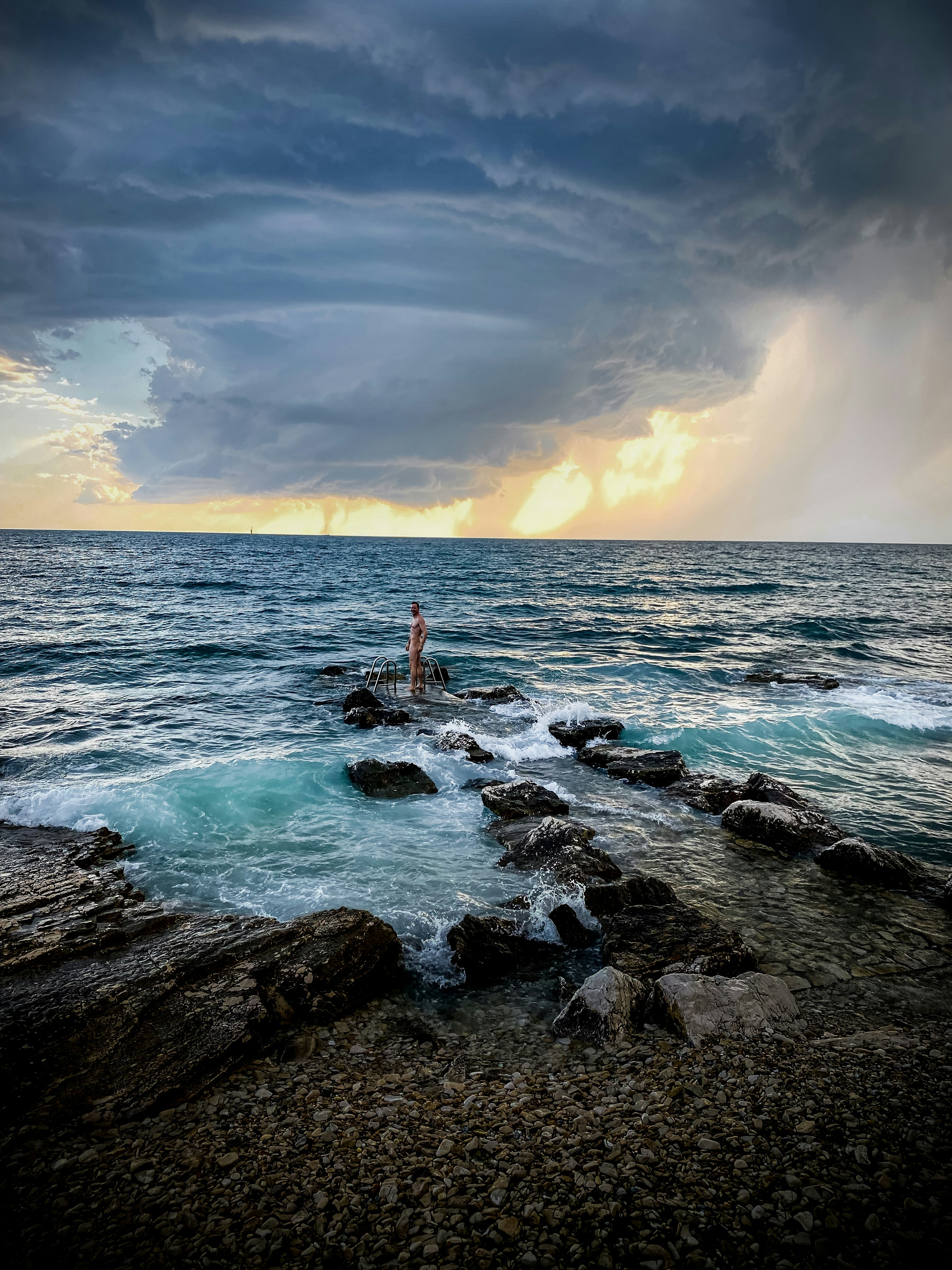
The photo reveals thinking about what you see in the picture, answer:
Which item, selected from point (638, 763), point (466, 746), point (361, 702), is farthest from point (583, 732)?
point (361, 702)

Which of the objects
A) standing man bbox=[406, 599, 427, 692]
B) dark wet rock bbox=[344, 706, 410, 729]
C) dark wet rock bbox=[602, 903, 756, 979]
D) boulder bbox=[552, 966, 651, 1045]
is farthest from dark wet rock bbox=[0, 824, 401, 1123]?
standing man bbox=[406, 599, 427, 692]

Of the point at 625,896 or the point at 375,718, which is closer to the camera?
the point at 625,896

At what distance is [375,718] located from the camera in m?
17.4

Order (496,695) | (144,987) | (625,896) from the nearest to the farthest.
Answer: (144,987) < (625,896) < (496,695)

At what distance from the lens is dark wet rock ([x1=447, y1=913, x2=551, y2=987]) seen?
6.77 m

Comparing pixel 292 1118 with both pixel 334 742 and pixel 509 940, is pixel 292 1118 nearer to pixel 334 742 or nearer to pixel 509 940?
pixel 509 940

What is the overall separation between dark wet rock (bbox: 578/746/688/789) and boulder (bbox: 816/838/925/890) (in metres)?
4.02

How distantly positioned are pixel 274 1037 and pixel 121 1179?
1.63 m

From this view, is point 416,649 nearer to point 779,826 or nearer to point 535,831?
point 535,831


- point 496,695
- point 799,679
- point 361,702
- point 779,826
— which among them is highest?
point 779,826

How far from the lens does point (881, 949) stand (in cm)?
719

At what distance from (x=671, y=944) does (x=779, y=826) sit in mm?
4376

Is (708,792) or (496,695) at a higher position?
(708,792)

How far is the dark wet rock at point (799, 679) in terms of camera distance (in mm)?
22547
